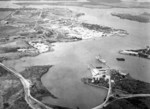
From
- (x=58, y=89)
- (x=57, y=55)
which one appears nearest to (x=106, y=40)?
(x=57, y=55)

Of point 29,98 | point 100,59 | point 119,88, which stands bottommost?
point 29,98

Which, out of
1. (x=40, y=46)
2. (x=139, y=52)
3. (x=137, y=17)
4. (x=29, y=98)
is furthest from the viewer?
(x=137, y=17)

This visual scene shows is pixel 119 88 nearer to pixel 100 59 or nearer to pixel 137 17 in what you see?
pixel 100 59

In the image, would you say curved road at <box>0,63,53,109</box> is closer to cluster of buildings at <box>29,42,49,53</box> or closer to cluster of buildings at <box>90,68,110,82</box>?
cluster of buildings at <box>90,68,110,82</box>

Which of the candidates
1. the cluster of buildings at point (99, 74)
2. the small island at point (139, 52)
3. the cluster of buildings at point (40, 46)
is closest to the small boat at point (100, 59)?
the cluster of buildings at point (99, 74)

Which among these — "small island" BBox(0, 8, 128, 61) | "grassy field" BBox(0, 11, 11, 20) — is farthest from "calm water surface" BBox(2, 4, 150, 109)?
"grassy field" BBox(0, 11, 11, 20)

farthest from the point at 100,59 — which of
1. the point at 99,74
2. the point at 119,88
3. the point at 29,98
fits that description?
the point at 29,98

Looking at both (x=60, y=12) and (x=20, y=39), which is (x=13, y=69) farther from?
(x=60, y=12)

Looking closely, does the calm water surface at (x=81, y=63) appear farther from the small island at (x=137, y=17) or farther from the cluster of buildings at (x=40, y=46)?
the small island at (x=137, y=17)
